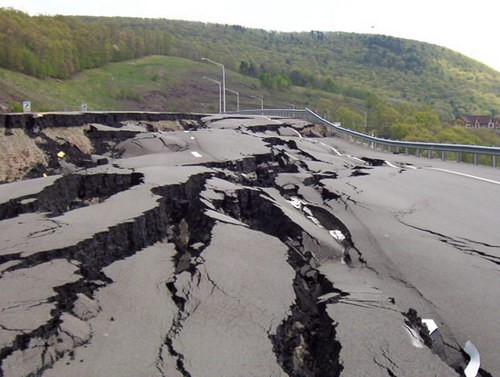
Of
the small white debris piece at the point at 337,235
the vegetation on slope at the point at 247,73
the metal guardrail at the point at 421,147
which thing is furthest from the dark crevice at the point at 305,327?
the vegetation on slope at the point at 247,73

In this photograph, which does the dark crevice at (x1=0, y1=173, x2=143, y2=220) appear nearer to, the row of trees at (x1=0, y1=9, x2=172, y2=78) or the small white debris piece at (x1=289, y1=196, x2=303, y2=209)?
the small white debris piece at (x1=289, y1=196, x2=303, y2=209)

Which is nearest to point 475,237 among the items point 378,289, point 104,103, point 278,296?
point 378,289

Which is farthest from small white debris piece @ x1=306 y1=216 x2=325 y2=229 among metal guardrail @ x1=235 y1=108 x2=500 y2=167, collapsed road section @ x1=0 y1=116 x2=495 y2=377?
metal guardrail @ x1=235 y1=108 x2=500 y2=167

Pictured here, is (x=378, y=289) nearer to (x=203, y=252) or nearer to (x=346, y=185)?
(x=203, y=252)

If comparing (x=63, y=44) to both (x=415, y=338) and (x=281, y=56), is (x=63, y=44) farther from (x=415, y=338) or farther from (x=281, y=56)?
(x=415, y=338)

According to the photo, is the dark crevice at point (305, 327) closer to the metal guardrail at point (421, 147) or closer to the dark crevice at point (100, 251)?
the dark crevice at point (100, 251)
